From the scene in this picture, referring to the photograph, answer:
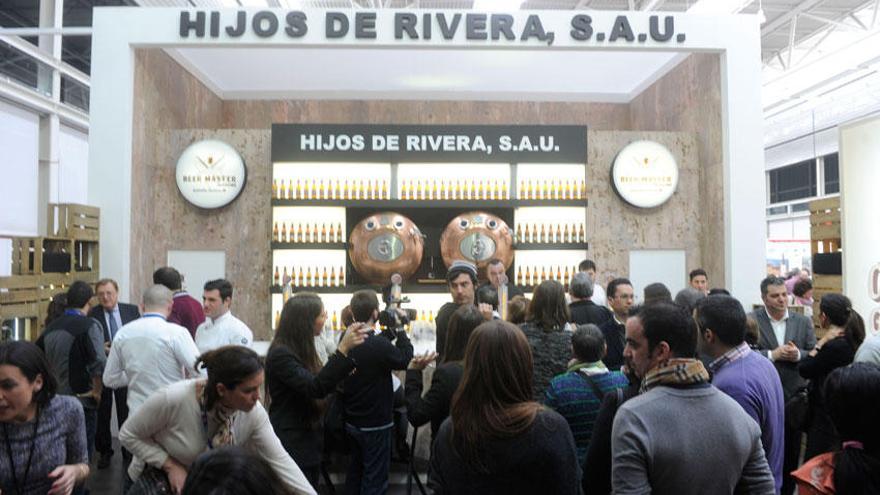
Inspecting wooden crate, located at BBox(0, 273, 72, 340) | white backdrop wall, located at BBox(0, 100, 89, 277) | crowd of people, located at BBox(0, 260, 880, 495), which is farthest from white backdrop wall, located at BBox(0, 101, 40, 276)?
crowd of people, located at BBox(0, 260, 880, 495)

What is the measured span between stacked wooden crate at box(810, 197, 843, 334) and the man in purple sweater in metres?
4.32

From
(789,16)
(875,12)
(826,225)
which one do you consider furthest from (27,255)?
(875,12)

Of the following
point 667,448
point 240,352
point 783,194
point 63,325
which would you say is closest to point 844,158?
point 667,448

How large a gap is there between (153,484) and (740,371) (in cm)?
206

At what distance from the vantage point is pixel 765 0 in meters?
11.6

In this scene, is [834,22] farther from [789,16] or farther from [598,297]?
[598,297]

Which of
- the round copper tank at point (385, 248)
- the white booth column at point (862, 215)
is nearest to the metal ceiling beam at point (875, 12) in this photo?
the white booth column at point (862, 215)

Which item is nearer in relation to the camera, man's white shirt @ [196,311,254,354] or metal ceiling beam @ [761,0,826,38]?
man's white shirt @ [196,311,254,354]

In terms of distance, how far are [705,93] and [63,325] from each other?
7070mm

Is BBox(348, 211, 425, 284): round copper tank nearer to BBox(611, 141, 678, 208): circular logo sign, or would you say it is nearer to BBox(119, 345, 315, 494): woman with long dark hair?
BBox(611, 141, 678, 208): circular logo sign

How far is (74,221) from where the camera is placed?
6590mm

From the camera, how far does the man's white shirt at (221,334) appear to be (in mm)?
4477

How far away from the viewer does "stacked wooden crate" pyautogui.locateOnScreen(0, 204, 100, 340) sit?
19.6 ft

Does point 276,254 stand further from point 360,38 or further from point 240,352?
point 240,352
